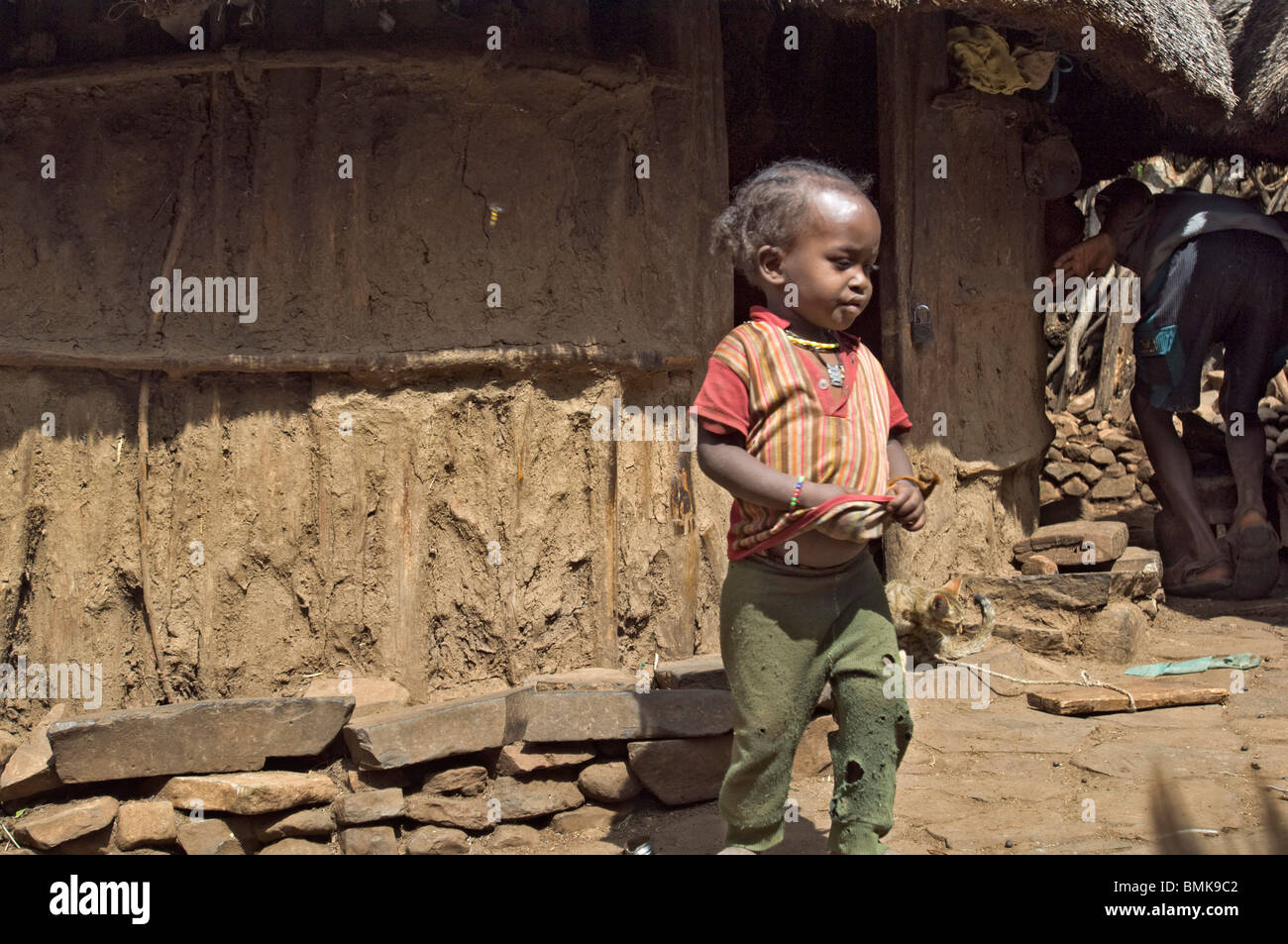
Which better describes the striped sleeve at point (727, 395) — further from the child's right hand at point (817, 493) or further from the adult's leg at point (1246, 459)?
the adult's leg at point (1246, 459)

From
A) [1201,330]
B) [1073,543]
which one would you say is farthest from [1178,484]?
[1073,543]

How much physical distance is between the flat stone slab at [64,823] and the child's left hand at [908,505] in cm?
255

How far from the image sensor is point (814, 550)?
266cm

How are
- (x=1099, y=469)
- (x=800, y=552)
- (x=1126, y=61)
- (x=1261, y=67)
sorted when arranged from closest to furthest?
1. (x=800, y=552)
2. (x=1126, y=61)
3. (x=1261, y=67)
4. (x=1099, y=469)

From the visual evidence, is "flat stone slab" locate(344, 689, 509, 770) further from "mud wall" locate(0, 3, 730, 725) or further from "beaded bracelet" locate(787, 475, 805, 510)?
"beaded bracelet" locate(787, 475, 805, 510)

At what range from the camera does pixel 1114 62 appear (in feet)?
16.9

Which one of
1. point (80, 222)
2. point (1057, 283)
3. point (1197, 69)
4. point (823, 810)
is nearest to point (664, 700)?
point (823, 810)

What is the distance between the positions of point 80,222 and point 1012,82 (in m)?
3.80

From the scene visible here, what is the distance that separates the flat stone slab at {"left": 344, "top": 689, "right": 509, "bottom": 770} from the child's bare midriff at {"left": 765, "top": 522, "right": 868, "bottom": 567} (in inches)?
56.3

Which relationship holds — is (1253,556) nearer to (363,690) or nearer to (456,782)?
(456,782)

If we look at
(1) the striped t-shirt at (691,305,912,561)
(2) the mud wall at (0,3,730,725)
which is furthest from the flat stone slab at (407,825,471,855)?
(1) the striped t-shirt at (691,305,912,561)

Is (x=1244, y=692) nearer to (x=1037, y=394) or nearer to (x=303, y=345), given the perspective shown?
(x=1037, y=394)

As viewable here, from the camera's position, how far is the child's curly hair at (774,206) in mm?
2709

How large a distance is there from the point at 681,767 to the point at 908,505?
4.86 feet
